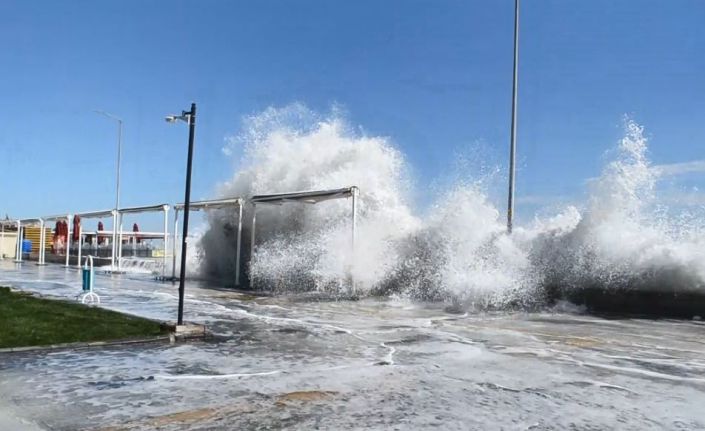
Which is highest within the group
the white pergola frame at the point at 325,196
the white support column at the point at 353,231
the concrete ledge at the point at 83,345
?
the white pergola frame at the point at 325,196

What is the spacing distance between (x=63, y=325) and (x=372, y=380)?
6117 mm

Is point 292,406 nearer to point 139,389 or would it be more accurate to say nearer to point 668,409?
point 139,389

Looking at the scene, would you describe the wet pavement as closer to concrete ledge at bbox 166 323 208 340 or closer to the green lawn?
concrete ledge at bbox 166 323 208 340

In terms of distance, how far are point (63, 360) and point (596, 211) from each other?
49.1ft

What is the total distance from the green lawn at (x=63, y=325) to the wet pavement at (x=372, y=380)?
0.84 m

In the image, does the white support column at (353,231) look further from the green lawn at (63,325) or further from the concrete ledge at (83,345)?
the concrete ledge at (83,345)

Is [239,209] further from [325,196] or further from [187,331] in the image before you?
[187,331]

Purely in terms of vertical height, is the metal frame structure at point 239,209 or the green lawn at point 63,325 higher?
the metal frame structure at point 239,209

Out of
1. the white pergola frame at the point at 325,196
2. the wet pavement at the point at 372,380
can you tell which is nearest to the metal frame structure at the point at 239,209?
the white pergola frame at the point at 325,196

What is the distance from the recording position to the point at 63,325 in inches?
432

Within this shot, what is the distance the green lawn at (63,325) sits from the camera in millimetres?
9742

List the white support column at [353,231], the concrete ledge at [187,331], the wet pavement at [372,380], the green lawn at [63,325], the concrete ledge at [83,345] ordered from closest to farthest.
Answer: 1. the wet pavement at [372,380]
2. the concrete ledge at [83,345]
3. the green lawn at [63,325]
4. the concrete ledge at [187,331]
5. the white support column at [353,231]

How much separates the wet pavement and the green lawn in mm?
837

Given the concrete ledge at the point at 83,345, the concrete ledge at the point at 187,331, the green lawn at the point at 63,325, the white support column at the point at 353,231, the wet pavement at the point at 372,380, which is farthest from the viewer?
the white support column at the point at 353,231
